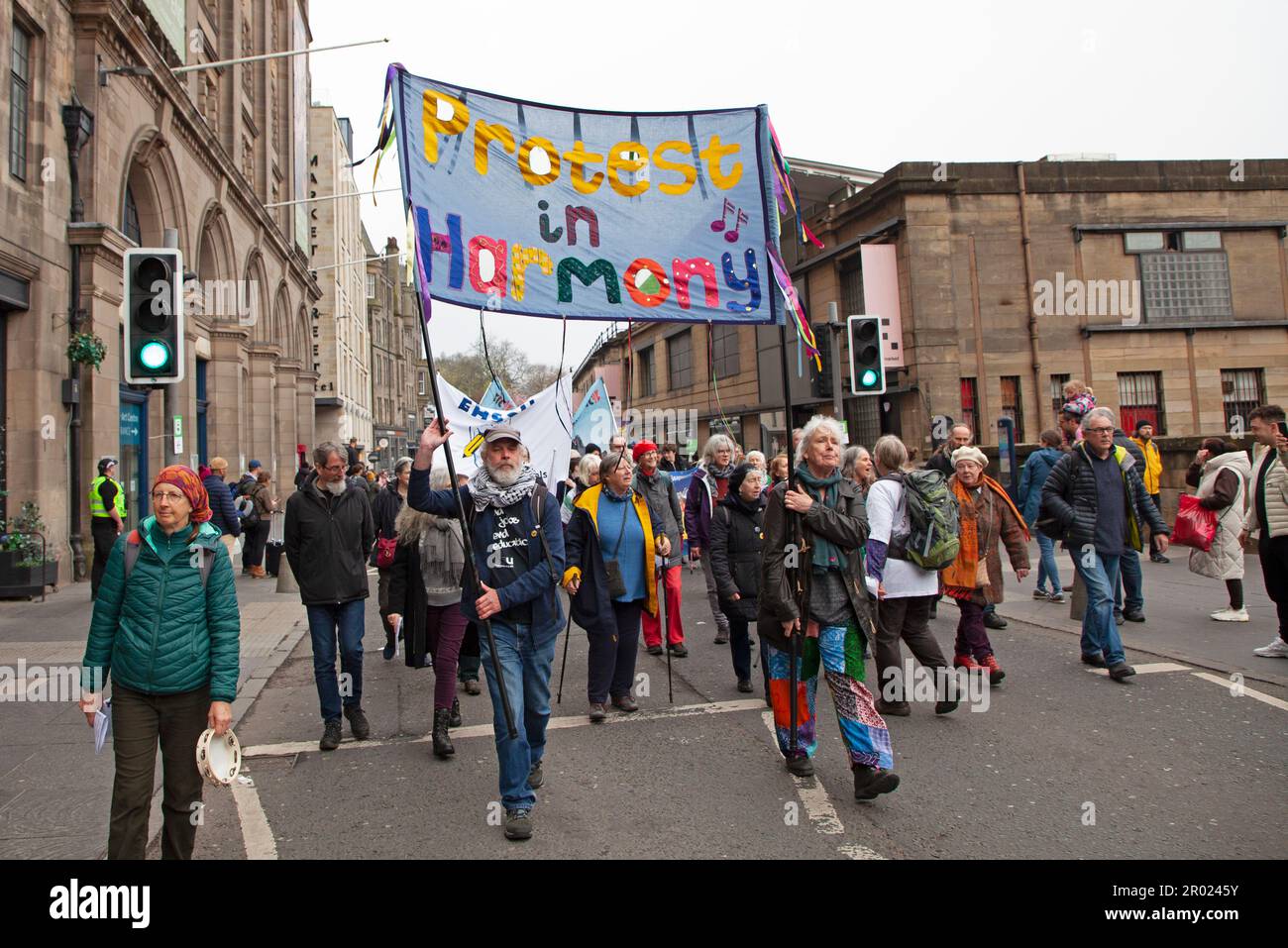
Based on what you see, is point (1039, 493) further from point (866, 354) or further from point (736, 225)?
point (736, 225)

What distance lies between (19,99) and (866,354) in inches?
503

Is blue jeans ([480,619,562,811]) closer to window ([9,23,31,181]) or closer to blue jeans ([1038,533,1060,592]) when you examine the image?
blue jeans ([1038,533,1060,592])

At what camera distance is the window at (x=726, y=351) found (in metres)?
33.5

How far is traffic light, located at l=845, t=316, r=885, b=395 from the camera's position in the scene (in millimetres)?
11039

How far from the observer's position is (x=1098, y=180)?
23.7 metres

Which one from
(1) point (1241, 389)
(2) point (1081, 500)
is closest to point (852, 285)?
(1) point (1241, 389)

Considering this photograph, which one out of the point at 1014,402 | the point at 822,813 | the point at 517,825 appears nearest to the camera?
the point at 517,825

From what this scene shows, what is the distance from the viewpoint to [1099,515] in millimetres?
6762

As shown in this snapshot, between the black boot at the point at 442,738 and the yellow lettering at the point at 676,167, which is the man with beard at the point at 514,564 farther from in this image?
the yellow lettering at the point at 676,167

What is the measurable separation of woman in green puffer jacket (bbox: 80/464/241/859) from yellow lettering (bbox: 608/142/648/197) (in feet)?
12.7

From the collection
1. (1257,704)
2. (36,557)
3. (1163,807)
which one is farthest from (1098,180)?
(36,557)
